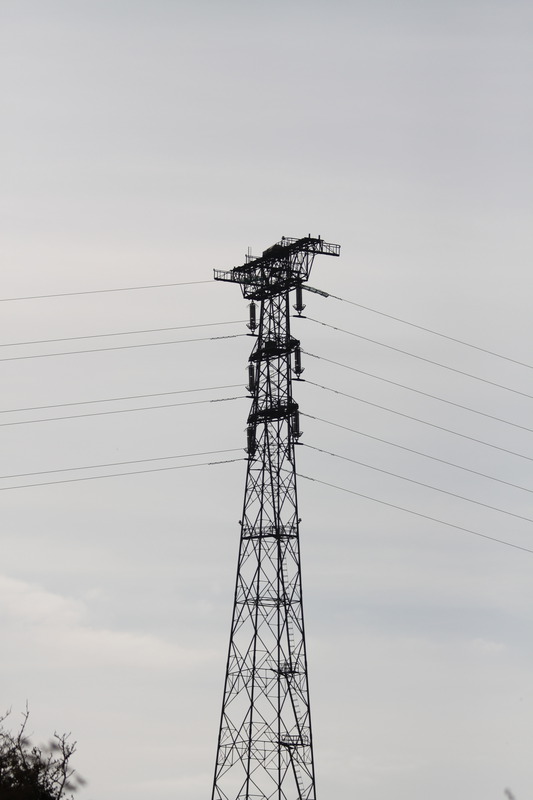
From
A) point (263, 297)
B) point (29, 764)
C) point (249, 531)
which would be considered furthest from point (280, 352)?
point (29, 764)

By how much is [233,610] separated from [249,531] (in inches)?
157

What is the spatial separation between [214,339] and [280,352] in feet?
12.1

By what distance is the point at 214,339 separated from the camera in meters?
98.1

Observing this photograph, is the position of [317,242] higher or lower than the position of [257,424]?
higher

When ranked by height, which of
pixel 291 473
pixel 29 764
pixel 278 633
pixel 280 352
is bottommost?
pixel 29 764

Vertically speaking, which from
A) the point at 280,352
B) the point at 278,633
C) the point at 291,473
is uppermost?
the point at 280,352

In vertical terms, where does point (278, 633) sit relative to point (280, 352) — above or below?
below

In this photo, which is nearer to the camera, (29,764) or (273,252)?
Answer: (29,764)

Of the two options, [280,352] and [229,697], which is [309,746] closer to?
[229,697]

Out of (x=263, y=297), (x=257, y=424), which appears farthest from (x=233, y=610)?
(x=263, y=297)

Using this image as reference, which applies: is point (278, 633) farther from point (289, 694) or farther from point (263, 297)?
point (263, 297)

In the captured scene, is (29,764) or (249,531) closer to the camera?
(29,764)

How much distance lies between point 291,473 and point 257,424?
312 centimetres

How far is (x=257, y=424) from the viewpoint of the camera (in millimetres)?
96250
